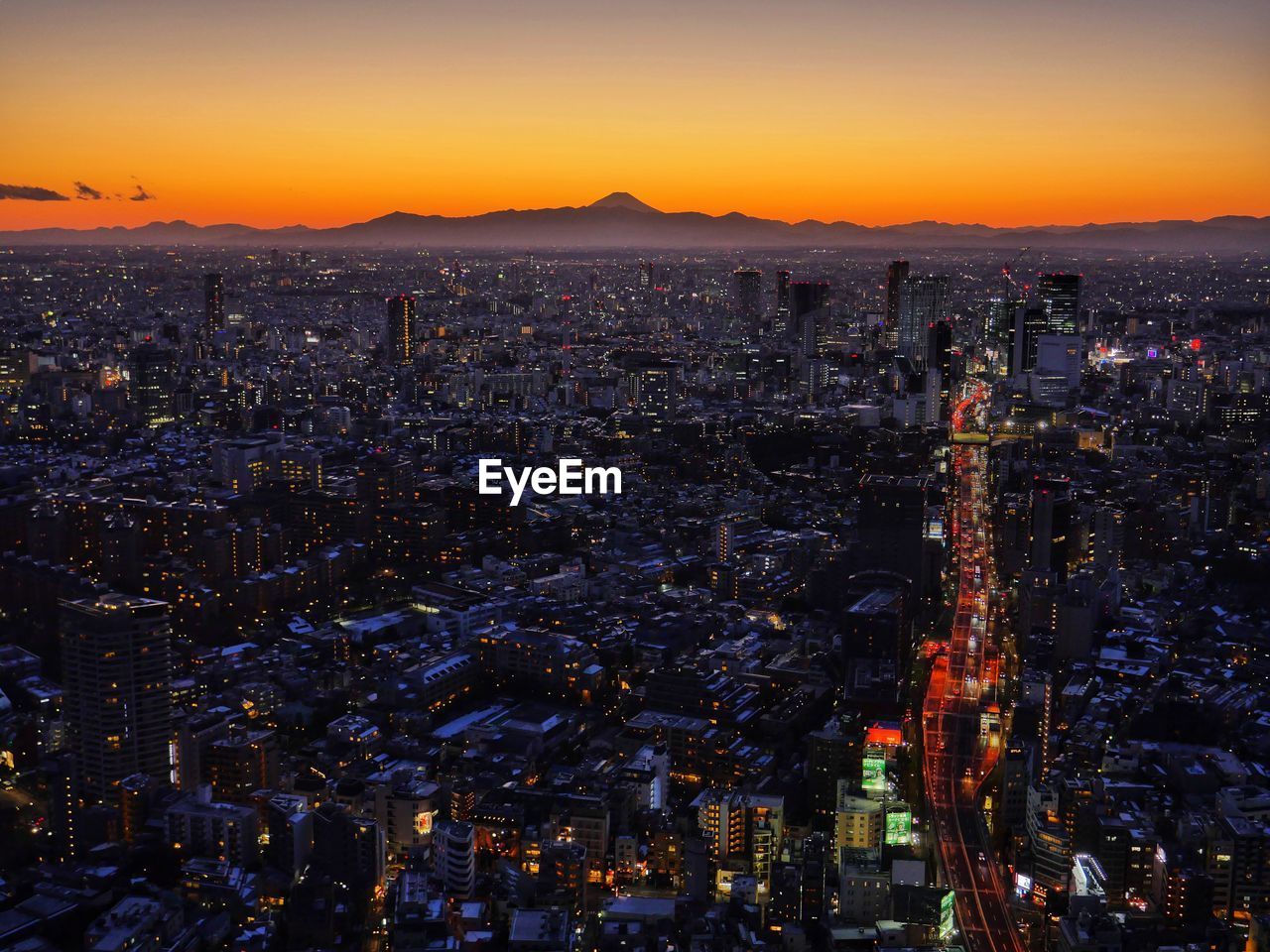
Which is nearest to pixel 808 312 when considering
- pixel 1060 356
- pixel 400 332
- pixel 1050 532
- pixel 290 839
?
pixel 1060 356

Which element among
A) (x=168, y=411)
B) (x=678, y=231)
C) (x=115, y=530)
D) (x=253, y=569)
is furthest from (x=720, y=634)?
(x=678, y=231)

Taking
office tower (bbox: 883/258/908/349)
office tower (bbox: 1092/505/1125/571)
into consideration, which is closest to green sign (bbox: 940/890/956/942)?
office tower (bbox: 1092/505/1125/571)

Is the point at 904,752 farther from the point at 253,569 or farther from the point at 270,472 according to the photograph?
the point at 270,472

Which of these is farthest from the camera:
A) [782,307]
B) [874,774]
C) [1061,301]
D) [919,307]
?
[782,307]

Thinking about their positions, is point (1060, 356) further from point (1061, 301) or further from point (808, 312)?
point (808, 312)

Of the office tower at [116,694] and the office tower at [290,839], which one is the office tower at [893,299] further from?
the office tower at [290,839]
